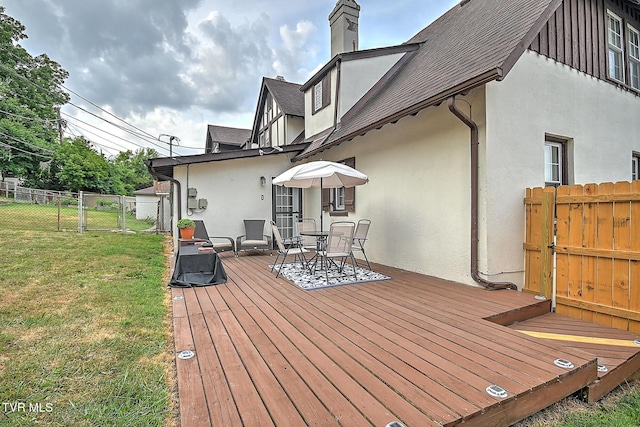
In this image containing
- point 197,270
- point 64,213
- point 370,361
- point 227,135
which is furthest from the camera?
point 227,135

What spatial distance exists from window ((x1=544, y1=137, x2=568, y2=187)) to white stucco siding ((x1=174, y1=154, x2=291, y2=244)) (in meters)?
6.30

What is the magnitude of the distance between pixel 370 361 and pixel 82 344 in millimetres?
2516

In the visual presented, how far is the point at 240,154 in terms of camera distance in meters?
8.30

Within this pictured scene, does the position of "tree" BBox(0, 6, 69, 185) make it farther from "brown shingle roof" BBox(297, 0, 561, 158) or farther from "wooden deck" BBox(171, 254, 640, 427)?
"wooden deck" BBox(171, 254, 640, 427)

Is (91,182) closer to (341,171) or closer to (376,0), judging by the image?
(376,0)

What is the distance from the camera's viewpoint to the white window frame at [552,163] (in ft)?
16.6

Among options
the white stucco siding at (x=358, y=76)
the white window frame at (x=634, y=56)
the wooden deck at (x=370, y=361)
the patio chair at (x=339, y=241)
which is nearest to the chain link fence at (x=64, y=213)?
the white stucco siding at (x=358, y=76)

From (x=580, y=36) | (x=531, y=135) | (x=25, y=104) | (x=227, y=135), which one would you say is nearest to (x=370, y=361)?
(x=531, y=135)

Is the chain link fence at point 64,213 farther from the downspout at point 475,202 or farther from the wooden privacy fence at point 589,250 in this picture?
the wooden privacy fence at point 589,250

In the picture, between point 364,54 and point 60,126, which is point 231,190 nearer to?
point 364,54

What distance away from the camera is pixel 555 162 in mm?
5180

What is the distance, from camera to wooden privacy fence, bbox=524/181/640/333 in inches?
128

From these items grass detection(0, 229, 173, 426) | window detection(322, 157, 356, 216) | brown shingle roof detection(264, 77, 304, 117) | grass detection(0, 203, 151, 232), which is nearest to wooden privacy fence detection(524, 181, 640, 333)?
window detection(322, 157, 356, 216)

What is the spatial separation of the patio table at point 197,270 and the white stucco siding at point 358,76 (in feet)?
16.4
